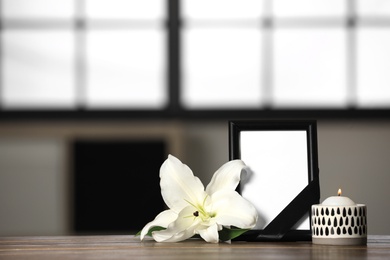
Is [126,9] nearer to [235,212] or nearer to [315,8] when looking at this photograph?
[315,8]

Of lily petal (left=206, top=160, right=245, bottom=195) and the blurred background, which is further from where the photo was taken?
the blurred background

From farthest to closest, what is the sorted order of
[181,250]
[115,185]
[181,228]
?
[115,185] → [181,228] → [181,250]

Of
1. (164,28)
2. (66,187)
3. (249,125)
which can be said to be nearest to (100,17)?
(164,28)

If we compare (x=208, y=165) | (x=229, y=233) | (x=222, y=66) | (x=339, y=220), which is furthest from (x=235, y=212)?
(x=222, y=66)

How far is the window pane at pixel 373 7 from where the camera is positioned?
13.2 ft

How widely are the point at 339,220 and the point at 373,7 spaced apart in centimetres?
304

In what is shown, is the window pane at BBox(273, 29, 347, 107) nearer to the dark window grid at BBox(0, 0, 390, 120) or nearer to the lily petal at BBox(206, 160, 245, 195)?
the dark window grid at BBox(0, 0, 390, 120)

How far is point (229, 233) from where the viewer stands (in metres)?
1.23

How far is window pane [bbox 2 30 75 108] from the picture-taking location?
3.99 meters

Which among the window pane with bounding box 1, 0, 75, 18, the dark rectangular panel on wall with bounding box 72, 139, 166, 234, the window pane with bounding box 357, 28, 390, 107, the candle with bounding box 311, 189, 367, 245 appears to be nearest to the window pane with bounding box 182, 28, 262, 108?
the dark rectangular panel on wall with bounding box 72, 139, 166, 234

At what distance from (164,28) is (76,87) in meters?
0.54

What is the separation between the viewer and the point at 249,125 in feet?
4.27

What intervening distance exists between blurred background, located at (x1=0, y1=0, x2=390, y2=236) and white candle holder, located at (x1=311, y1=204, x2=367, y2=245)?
2.64 m

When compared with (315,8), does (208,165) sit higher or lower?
lower
